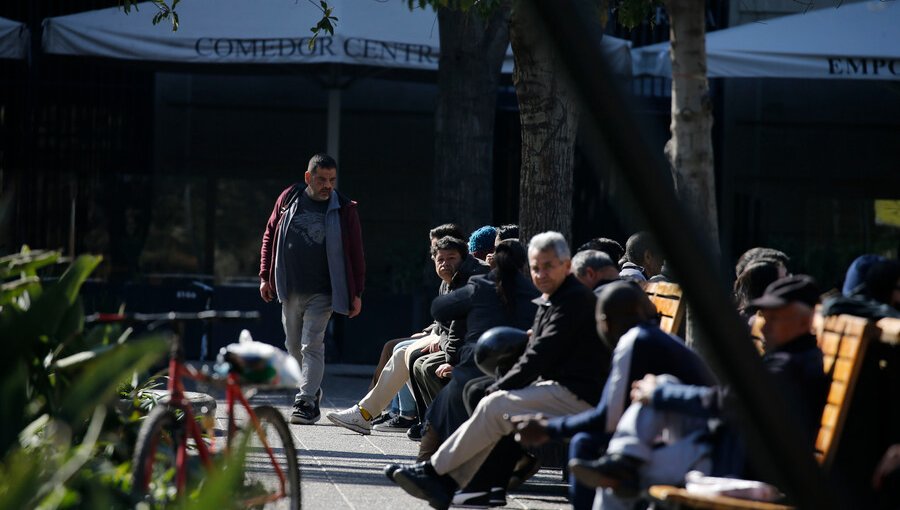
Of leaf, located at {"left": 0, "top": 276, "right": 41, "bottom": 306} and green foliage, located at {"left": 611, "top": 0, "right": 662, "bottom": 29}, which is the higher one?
green foliage, located at {"left": 611, "top": 0, "right": 662, "bottom": 29}

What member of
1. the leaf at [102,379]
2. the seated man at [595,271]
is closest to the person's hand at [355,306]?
the seated man at [595,271]

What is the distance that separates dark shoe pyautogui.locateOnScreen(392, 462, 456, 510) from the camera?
6305 mm

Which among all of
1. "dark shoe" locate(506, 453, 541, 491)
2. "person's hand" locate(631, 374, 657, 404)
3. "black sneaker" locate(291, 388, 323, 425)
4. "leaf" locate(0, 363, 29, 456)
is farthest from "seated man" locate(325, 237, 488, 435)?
"leaf" locate(0, 363, 29, 456)

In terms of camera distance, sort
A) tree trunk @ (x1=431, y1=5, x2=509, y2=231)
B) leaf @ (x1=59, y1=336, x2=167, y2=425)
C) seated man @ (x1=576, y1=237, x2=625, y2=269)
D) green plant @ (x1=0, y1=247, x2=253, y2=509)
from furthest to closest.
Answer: tree trunk @ (x1=431, y1=5, x2=509, y2=231), seated man @ (x1=576, y1=237, x2=625, y2=269), leaf @ (x1=59, y1=336, x2=167, y2=425), green plant @ (x1=0, y1=247, x2=253, y2=509)

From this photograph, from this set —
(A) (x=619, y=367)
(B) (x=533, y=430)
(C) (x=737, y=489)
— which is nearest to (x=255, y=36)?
(B) (x=533, y=430)

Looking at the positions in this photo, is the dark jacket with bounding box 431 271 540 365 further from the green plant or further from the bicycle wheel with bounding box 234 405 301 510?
the green plant

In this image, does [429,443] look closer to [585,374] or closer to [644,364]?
[585,374]

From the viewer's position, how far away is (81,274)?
5.28 m

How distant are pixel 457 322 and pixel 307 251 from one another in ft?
6.90

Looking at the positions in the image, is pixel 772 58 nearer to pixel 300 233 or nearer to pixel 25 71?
pixel 300 233

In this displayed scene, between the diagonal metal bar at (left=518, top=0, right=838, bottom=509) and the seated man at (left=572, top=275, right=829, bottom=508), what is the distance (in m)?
2.09

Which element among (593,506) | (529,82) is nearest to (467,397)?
(593,506)

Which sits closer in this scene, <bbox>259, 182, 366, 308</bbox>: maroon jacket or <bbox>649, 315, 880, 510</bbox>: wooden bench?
<bbox>649, 315, 880, 510</bbox>: wooden bench

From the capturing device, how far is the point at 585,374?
6.25 meters
